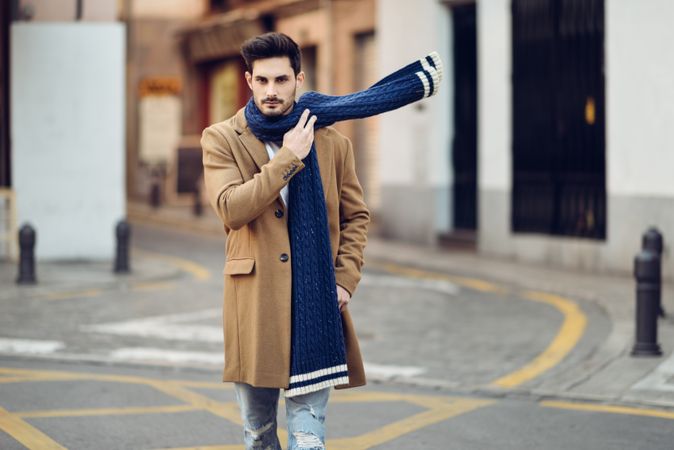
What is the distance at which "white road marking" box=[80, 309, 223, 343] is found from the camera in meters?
10.2

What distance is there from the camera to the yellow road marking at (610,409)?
711 centimetres

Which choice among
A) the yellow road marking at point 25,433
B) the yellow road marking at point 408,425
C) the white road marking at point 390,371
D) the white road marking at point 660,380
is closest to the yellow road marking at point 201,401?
the yellow road marking at point 408,425

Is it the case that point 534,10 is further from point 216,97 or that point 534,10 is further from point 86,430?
point 216,97

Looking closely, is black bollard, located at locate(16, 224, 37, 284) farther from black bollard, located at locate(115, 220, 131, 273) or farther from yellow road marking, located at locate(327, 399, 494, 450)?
yellow road marking, located at locate(327, 399, 494, 450)

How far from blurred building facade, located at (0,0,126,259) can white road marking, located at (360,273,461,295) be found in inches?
139

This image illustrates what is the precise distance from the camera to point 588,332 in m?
10.4

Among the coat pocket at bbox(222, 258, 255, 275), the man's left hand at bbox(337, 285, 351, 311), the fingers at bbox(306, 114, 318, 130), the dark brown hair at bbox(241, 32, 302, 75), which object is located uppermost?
the dark brown hair at bbox(241, 32, 302, 75)

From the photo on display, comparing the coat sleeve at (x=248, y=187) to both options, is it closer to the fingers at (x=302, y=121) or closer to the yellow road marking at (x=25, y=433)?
the fingers at (x=302, y=121)

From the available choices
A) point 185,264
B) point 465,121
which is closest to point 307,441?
point 185,264

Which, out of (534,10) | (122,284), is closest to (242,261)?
(122,284)

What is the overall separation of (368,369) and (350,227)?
3.99 m

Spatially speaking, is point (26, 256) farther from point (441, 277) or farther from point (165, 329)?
point (441, 277)

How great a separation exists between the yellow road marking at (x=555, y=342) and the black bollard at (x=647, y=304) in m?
0.60

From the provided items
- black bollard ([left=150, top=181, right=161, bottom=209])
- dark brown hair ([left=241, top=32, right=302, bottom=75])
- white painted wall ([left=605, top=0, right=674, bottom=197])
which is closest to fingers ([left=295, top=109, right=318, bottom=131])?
dark brown hair ([left=241, top=32, right=302, bottom=75])
